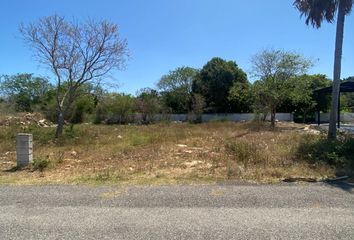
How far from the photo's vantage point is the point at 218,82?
167 ft

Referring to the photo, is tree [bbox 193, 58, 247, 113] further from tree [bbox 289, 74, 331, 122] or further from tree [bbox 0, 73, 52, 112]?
tree [bbox 0, 73, 52, 112]

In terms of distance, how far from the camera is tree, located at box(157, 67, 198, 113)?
57562 millimetres

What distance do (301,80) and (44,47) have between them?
23710 mm

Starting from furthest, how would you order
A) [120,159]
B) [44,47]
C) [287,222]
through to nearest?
[44,47]
[120,159]
[287,222]

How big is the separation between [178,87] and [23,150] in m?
52.4

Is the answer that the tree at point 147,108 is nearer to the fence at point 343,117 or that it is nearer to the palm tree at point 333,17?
the fence at point 343,117

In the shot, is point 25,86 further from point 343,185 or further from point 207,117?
point 343,185

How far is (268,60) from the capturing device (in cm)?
3450

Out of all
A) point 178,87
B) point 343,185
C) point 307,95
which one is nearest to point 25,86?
point 178,87

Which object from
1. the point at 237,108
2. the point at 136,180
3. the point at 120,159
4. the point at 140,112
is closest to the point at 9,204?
the point at 136,180

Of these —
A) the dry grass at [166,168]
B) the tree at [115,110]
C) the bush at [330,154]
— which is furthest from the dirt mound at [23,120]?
the bush at [330,154]

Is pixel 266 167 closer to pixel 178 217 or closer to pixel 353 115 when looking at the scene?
pixel 178 217

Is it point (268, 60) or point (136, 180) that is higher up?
point (268, 60)

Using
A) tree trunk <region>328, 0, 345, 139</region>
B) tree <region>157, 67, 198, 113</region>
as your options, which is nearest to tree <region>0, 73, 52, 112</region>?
tree <region>157, 67, 198, 113</region>
